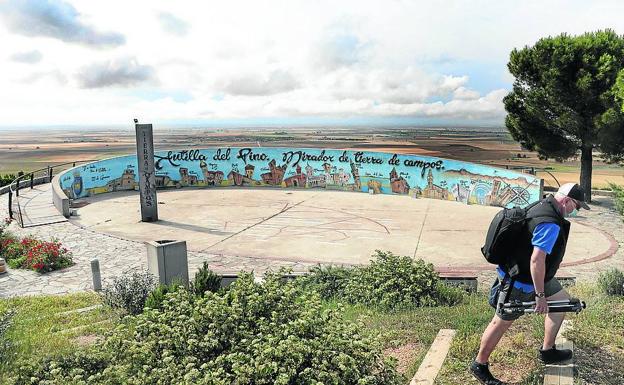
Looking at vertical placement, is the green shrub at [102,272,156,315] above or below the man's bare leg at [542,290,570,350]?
below

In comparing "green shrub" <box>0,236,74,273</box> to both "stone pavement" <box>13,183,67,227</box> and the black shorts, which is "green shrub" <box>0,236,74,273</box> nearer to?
"stone pavement" <box>13,183,67,227</box>

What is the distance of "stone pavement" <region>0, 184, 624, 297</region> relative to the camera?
12977 millimetres

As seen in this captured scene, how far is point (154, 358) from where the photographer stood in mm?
5008

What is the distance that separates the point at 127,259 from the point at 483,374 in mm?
12815

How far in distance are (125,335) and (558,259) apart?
16.7 ft

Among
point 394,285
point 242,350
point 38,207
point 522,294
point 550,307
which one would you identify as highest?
point 522,294

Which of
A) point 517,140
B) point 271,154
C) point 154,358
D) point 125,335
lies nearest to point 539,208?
point 154,358

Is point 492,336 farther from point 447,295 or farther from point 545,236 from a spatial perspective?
point 447,295

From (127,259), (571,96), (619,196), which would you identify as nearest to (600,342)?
(619,196)

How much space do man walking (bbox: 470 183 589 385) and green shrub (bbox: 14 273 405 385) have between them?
1117mm

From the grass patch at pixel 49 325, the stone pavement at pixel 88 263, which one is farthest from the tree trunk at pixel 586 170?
the grass patch at pixel 49 325

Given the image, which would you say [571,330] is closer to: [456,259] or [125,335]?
[125,335]

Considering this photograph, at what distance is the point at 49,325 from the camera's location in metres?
9.04

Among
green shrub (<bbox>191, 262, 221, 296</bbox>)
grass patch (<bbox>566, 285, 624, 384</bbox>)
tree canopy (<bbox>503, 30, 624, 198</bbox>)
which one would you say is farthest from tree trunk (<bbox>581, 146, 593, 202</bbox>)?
green shrub (<bbox>191, 262, 221, 296</bbox>)
